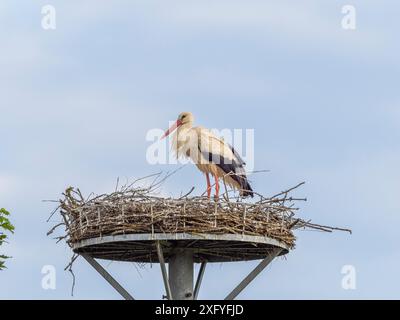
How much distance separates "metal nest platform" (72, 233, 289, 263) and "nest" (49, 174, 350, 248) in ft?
0.25

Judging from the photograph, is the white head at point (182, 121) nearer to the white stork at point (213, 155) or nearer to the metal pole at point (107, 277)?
the white stork at point (213, 155)

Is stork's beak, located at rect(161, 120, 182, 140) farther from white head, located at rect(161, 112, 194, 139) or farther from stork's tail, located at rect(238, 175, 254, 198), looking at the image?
stork's tail, located at rect(238, 175, 254, 198)

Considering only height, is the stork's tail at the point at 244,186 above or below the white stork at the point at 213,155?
below

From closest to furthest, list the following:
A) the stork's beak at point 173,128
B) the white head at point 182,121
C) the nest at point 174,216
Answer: the nest at point 174,216 < the white head at point 182,121 < the stork's beak at point 173,128

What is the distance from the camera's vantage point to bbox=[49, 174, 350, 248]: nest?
11.7 meters

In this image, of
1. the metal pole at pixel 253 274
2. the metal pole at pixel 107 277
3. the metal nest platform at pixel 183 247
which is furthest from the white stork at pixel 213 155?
the metal pole at pixel 107 277

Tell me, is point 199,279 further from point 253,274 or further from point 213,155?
point 213,155

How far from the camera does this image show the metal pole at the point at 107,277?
12969 millimetres

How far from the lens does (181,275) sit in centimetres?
1298

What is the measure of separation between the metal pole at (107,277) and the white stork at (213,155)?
7.70ft

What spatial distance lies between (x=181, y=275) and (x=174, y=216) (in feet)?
5.40

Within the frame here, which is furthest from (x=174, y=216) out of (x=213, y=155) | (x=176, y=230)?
(x=213, y=155)
